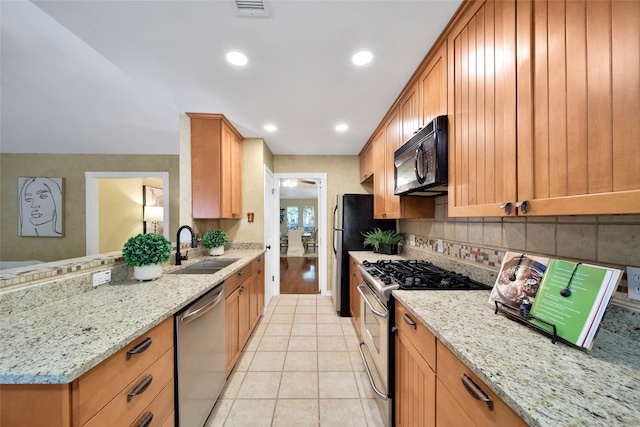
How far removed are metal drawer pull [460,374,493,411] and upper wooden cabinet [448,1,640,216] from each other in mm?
598

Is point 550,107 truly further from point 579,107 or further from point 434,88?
point 434,88

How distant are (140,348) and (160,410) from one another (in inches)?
15.3

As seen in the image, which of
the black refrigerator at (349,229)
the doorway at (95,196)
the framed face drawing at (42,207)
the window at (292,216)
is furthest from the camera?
the window at (292,216)

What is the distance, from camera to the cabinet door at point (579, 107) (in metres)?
0.54

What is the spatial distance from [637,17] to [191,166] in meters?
2.90

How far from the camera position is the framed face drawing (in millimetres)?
3240

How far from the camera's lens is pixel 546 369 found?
24.0 inches

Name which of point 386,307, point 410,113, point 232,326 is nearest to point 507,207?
point 386,307

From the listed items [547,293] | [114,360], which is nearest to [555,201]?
[547,293]

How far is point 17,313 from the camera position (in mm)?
965

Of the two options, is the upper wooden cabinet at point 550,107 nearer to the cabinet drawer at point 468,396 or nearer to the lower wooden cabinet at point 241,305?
the cabinet drawer at point 468,396

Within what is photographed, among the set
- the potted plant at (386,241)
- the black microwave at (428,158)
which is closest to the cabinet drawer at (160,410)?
the black microwave at (428,158)

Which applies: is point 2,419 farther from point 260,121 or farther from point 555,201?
point 260,121

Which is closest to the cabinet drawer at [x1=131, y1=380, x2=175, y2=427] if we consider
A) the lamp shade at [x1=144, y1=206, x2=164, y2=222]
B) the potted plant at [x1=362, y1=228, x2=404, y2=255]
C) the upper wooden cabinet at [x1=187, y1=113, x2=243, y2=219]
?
the upper wooden cabinet at [x1=187, y1=113, x2=243, y2=219]
